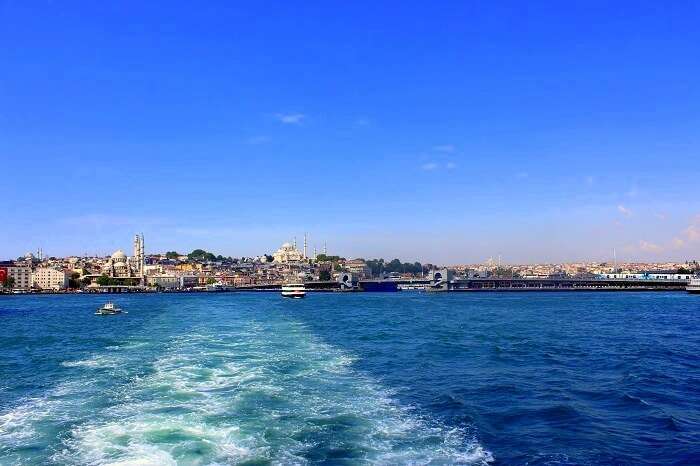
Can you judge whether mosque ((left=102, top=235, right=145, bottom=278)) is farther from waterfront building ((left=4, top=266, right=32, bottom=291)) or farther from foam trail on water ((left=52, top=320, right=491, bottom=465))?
foam trail on water ((left=52, top=320, right=491, bottom=465))

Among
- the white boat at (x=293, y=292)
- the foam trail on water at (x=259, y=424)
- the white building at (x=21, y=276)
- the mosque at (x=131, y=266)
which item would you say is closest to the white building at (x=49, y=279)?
the white building at (x=21, y=276)

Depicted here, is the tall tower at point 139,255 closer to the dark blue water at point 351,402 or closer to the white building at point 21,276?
the white building at point 21,276

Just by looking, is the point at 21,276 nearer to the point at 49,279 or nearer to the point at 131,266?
the point at 49,279

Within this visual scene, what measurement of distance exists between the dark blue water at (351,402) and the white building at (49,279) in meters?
146

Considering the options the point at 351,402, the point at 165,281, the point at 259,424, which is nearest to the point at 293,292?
the point at 165,281

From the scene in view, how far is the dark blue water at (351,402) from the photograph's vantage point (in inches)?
416

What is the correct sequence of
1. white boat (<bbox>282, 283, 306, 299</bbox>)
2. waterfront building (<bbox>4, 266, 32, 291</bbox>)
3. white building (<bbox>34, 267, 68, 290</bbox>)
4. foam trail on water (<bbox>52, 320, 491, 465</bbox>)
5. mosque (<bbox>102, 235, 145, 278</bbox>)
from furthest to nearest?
mosque (<bbox>102, 235, 145, 278</bbox>)
white building (<bbox>34, 267, 68, 290</bbox>)
waterfront building (<bbox>4, 266, 32, 291</bbox>)
white boat (<bbox>282, 283, 306, 299</bbox>)
foam trail on water (<bbox>52, 320, 491, 465</bbox>)

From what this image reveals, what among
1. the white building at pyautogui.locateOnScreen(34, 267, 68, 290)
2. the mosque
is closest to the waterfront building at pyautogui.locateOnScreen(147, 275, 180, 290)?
the mosque

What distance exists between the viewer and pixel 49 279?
16012cm

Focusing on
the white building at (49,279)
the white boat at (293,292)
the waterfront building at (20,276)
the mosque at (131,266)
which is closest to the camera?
the white boat at (293,292)

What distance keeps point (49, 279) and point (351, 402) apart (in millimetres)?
168120

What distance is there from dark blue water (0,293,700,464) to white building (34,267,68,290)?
5758 inches

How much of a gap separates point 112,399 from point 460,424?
881 centimetres

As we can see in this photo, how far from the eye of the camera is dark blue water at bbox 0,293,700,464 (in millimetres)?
10555
